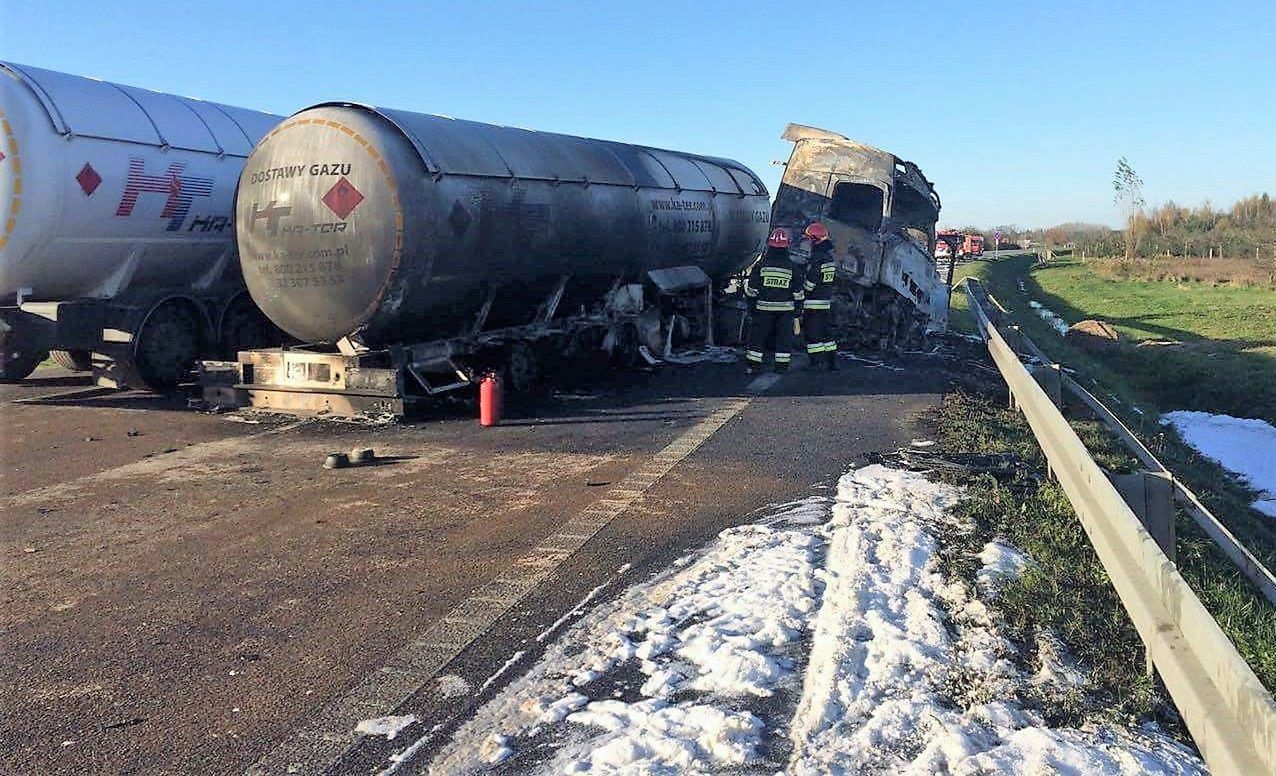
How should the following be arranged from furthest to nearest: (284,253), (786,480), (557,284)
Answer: (557,284)
(284,253)
(786,480)

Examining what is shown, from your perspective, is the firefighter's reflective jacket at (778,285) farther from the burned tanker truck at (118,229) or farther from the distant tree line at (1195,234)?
the distant tree line at (1195,234)

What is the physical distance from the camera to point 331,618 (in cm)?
437

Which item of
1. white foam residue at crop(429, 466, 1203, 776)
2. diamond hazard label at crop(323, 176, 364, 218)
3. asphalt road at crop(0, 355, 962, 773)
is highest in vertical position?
diamond hazard label at crop(323, 176, 364, 218)

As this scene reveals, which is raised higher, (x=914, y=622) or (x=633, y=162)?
(x=633, y=162)

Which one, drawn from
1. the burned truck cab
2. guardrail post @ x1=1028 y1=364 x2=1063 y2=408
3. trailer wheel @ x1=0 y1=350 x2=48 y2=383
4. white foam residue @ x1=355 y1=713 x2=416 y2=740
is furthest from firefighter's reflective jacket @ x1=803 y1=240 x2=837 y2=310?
white foam residue @ x1=355 y1=713 x2=416 y2=740

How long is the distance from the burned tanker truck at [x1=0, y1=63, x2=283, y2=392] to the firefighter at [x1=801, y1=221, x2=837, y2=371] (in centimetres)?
707

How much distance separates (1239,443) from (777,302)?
5808 millimetres

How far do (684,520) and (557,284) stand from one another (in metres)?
5.64

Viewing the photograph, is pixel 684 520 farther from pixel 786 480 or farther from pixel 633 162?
pixel 633 162

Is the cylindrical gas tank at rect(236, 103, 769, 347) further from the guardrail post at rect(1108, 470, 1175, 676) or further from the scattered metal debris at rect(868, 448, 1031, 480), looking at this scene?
the guardrail post at rect(1108, 470, 1175, 676)

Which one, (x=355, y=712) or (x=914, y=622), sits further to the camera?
(x=914, y=622)

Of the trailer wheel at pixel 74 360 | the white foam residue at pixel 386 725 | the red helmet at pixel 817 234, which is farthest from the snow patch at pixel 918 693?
the trailer wheel at pixel 74 360

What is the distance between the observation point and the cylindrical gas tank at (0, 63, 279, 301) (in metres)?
9.26

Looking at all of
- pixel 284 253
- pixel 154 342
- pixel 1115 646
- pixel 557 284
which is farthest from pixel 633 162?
pixel 1115 646
